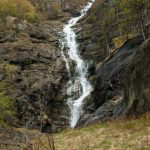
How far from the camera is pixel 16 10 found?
134m

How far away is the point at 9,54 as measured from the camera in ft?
279

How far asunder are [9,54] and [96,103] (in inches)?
1386

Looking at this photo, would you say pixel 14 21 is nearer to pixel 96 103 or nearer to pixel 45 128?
pixel 45 128

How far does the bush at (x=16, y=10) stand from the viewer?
127 m

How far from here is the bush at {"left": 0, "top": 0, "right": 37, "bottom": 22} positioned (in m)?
127

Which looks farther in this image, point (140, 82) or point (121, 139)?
point (140, 82)

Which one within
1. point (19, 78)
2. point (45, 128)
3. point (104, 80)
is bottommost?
point (45, 128)

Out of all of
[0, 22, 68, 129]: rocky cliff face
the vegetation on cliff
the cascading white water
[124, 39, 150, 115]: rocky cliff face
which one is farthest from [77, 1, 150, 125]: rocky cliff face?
[0, 22, 68, 129]: rocky cliff face

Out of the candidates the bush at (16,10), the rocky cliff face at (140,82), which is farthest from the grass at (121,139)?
the bush at (16,10)

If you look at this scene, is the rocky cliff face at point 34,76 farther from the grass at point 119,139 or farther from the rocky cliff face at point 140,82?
the grass at point 119,139

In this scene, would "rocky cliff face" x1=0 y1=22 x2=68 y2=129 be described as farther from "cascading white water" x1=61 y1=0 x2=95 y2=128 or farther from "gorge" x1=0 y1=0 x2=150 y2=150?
"cascading white water" x1=61 y1=0 x2=95 y2=128

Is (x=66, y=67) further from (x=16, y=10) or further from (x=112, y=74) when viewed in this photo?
(x=16, y=10)

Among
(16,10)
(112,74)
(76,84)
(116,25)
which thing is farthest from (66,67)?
(16,10)

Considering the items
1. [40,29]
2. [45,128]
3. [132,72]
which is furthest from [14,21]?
[132,72]
